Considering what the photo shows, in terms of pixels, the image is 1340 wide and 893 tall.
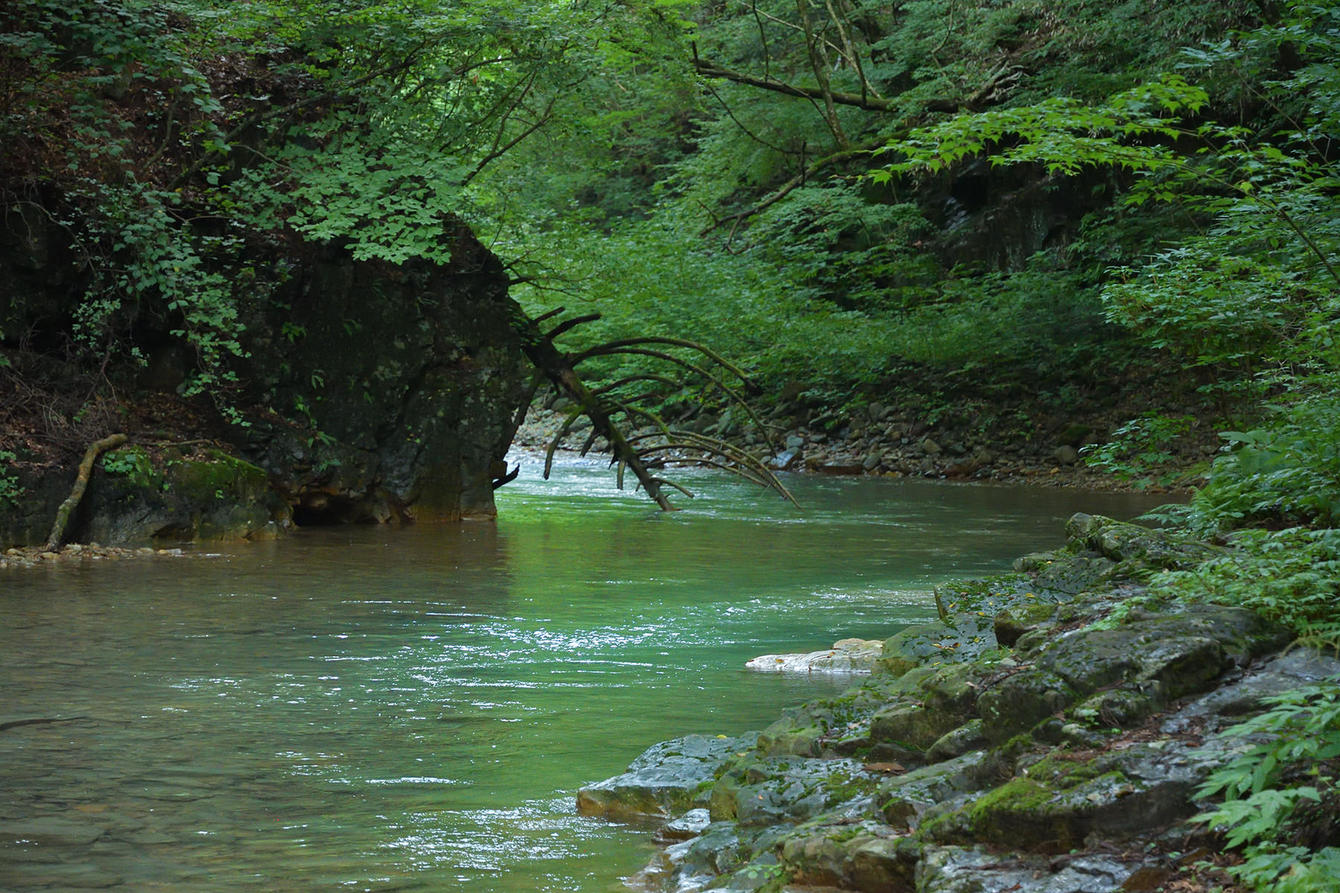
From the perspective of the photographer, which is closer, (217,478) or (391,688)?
(391,688)

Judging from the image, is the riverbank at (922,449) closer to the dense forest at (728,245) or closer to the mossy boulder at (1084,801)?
the dense forest at (728,245)

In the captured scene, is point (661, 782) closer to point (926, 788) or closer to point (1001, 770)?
point (926, 788)

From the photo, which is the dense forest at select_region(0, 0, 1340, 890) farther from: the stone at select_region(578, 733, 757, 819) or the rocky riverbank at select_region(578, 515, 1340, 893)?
the stone at select_region(578, 733, 757, 819)

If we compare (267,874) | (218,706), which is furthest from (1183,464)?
(267,874)

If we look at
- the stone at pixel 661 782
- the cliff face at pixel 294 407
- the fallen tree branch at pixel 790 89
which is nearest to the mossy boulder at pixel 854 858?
the stone at pixel 661 782

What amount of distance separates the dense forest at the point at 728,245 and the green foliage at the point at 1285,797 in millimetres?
14

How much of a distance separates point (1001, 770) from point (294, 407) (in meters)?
11.8

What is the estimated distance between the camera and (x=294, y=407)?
1438 cm

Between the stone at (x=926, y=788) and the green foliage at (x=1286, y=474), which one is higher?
the green foliage at (x=1286, y=474)

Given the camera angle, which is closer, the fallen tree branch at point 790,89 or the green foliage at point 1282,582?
the green foliage at point 1282,582

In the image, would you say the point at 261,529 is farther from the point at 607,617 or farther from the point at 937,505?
the point at 937,505

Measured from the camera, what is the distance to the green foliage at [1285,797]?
9.61ft

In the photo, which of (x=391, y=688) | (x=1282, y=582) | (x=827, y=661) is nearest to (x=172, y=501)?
(x=391, y=688)

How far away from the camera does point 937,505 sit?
18.2m
